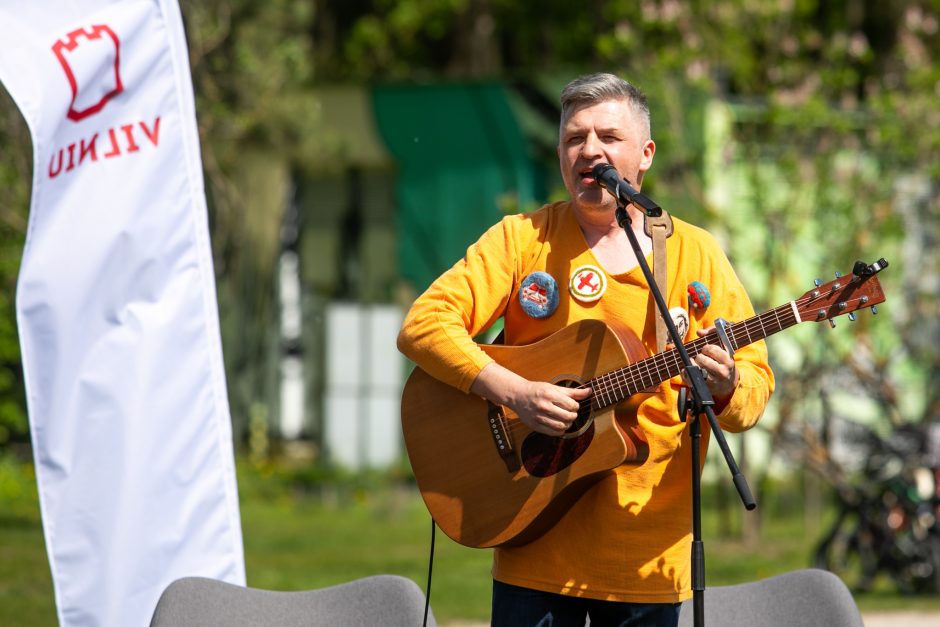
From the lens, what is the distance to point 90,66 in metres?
4.33

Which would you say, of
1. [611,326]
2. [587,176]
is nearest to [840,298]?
[611,326]

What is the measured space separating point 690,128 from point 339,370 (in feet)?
19.3

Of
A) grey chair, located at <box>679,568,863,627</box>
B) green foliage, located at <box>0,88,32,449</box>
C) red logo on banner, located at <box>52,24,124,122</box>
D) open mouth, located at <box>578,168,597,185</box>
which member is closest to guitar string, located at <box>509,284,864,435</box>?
open mouth, located at <box>578,168,597,185</box>

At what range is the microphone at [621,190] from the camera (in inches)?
126

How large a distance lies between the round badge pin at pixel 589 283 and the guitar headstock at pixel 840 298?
463mm

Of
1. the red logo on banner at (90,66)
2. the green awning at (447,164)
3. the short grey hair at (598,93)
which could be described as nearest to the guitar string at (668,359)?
the short grey hair at (598,93)

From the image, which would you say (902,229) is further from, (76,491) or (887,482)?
(76,491)

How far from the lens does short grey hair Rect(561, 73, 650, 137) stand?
11.0 ft

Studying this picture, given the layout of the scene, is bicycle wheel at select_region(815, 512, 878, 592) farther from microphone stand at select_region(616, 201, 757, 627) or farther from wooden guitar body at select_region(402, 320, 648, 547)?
microphone stand at select_region(616, 201, 757, 627)

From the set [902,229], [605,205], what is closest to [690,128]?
[902,229]

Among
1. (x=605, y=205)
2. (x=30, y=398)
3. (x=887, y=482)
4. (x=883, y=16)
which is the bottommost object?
(x=887, y=482)

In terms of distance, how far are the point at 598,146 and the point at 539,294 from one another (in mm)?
381

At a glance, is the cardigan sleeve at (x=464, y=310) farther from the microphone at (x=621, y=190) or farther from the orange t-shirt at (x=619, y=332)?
the microphone at (x=621, y=190)

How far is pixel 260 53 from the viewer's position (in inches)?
531
